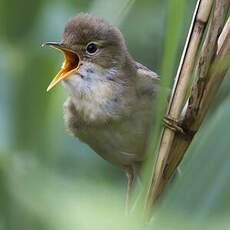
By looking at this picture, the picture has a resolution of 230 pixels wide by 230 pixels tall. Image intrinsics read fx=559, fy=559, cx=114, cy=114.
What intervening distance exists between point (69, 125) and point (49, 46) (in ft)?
1.38

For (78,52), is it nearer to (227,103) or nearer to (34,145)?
(34,145)

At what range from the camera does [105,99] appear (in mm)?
1680

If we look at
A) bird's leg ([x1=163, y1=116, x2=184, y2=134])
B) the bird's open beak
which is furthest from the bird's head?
bird's leg ([x1=163, y1=116, x2=184, y2=134])

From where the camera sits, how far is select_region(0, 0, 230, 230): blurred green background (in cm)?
63

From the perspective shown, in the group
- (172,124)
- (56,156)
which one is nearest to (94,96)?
(172,124)

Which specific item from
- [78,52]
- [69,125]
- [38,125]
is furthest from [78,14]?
[38,125]

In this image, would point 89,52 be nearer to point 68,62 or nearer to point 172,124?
point 68,62

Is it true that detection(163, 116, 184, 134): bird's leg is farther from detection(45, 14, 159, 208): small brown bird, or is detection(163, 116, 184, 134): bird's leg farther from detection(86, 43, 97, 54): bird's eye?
detection(86, 43, 97, 54): bird's eye

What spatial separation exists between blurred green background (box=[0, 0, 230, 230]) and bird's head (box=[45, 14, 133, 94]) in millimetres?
138

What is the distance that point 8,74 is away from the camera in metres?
1.16

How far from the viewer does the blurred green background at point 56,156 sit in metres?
0.63

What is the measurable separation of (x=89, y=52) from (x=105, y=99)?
0.15 metres

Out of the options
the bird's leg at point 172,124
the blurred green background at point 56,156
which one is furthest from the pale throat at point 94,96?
the bird's leg at point 172,124

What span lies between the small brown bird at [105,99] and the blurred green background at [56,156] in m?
0.23
